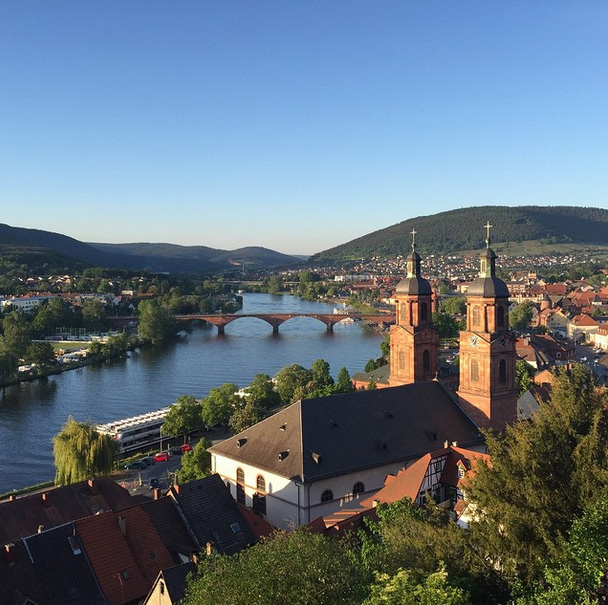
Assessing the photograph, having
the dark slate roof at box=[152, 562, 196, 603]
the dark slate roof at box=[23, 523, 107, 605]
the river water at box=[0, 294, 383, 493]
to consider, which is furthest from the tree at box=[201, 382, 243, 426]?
the dark slate roof at box=[152, 562, 196, 603]

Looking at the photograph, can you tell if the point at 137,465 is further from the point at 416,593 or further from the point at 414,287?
the point at 416,593

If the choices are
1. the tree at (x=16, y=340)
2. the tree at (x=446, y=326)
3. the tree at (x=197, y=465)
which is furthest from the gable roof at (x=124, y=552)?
the tree at (x=446, y=326)

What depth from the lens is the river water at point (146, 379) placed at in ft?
141

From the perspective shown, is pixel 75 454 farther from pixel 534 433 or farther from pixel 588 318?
pixel 588 318

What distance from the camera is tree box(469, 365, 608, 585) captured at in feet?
43.5

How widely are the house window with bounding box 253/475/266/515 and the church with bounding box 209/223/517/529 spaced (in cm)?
4

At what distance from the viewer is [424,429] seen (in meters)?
29.6

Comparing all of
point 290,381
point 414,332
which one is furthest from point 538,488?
point 290,381

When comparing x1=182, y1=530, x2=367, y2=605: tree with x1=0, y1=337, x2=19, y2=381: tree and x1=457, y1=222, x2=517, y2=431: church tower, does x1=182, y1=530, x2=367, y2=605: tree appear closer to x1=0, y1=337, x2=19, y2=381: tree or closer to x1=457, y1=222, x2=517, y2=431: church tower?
x1=457, y1=222, x2=517, y2=431: church tower

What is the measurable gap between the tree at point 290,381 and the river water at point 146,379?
10.6 metres

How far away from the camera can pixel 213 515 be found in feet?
75.1

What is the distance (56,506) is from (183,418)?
59.5 feet

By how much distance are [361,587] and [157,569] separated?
10085mm

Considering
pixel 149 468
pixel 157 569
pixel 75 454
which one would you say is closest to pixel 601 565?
pixel 157 569
